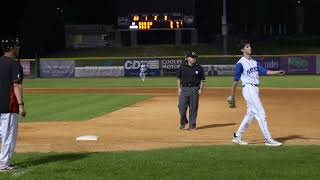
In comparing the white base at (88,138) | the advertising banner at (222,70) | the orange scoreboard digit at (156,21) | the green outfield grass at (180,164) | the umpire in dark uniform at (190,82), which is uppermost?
the orange scoreboard digit at (156,21)

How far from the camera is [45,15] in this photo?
70750mm

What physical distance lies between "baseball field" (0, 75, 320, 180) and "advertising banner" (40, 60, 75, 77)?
2864 cm

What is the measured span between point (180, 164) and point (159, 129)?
6.13 m

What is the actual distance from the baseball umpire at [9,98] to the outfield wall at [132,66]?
134ft

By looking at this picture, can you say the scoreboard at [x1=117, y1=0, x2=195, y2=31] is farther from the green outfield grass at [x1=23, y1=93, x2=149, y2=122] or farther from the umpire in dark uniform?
the umpire in dark uniform

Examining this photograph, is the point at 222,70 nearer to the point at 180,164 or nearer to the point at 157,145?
the point at 157,145

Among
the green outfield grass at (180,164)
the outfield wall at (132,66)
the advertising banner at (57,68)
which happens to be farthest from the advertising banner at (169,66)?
the green outfield grass at (180,164)

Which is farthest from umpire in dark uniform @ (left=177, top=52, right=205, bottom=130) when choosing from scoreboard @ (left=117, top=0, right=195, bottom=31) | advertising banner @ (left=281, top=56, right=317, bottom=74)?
Result: scoreboard @ (left=117, top=0, right=195, bottom=31)

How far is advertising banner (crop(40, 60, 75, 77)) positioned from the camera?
50.9m

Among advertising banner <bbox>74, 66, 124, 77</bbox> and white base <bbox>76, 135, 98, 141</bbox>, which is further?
advertising banner <bbox>74, 66, 124, 77</bbox>

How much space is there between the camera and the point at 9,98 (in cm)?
847

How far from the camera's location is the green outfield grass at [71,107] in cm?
1824

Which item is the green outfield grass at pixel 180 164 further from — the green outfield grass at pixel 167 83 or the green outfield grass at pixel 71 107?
the green outfield grass at pixel 167 83

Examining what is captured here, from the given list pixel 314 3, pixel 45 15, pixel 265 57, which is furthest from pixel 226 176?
pixel 314 3
